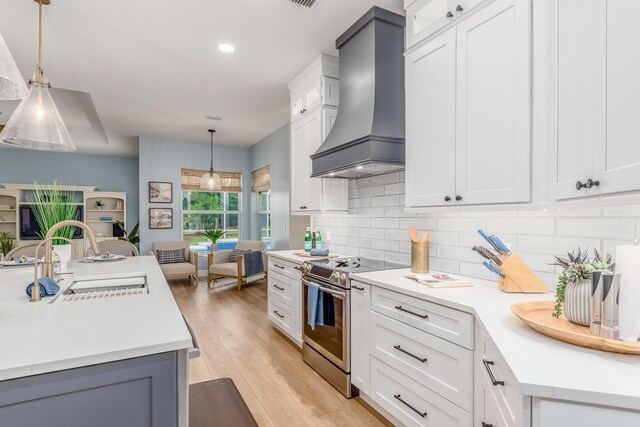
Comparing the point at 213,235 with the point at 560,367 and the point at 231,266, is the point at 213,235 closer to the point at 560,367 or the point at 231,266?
the point at 231,266

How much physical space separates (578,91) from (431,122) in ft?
3.02

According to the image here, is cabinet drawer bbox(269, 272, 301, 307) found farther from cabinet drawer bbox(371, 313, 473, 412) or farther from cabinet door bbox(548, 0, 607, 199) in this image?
cabinet door bbox(548, 0, 607, 199)

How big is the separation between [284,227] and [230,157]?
252cm

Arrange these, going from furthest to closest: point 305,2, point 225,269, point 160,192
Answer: point 160,192 → point 225,269 → point 305,2

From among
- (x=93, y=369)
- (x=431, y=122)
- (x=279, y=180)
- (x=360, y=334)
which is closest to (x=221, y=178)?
(x=279, y=180)

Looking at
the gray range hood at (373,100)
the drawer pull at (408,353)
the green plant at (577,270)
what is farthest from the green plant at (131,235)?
the green plant at (577,270)

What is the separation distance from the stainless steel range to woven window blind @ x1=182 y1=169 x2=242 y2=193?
4683 millimetres

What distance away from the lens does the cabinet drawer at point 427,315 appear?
4.94 ft

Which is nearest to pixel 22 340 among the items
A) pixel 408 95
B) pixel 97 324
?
pixel 97 324

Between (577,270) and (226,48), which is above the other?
(226,48)

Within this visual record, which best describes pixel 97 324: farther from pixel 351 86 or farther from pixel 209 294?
pixel 209 294

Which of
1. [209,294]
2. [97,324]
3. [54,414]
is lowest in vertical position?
[209,294]

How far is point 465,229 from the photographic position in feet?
7.32

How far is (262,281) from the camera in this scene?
20.6 ft
